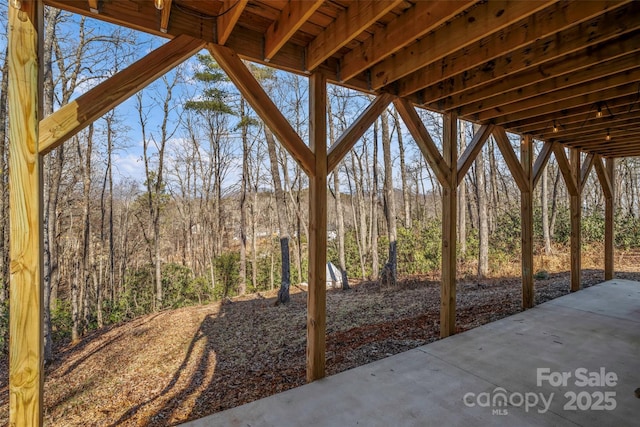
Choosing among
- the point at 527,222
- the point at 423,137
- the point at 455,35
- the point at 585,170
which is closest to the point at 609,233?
the point at 585,170

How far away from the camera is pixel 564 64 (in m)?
2.53

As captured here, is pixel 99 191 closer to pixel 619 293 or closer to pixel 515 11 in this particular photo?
pixel 515 11

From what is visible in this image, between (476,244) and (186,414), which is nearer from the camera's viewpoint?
(186,414)

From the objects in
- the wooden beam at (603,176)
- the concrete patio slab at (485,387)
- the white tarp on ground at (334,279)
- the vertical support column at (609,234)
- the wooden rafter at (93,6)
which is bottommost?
the white tarp on ground at (334,279)

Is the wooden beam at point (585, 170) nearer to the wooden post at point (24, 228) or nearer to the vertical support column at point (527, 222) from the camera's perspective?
the vertical support column at point (527, 222)

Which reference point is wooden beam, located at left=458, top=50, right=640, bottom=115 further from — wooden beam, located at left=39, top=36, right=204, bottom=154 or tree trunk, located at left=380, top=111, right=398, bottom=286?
tree trunk, located at left=380, top=111, right=398, bottom=286

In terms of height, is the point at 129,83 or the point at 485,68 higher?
the point at 485,68

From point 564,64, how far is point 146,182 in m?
11.1

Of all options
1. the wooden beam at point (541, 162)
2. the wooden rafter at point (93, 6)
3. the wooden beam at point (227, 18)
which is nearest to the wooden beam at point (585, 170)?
the wooden beam at point (541, 162)

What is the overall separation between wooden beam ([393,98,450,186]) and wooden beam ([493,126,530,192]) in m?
1.20

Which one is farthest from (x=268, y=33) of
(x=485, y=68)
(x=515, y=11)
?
(x=485, y=68)

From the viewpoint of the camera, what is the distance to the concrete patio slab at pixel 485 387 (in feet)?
6.57

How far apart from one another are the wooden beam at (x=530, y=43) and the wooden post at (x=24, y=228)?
8.76 feet

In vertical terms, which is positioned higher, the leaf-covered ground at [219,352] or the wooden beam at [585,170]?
the wooden beam at [585,170]
